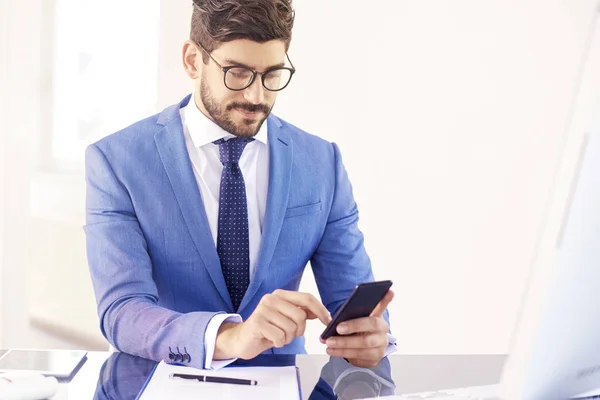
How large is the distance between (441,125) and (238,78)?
1.63m

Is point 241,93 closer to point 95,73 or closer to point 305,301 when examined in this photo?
point 305,301

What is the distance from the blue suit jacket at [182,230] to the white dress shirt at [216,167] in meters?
0.04

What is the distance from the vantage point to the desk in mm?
1272

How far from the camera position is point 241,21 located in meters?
1.98

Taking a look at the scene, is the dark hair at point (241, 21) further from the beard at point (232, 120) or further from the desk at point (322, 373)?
the desk at point (322, 373)

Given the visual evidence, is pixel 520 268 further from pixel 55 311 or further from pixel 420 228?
pixel 55 311

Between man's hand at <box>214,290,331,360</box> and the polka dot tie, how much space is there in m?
0.46

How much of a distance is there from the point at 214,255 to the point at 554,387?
1201mm

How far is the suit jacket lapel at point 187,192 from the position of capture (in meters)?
1.86

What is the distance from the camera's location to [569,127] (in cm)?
67

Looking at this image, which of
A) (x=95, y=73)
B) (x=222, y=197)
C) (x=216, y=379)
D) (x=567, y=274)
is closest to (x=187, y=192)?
(x=222, y=197)

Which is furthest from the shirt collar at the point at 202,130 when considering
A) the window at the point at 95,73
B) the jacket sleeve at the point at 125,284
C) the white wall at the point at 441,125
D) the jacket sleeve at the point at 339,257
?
the window at the point at 95,73

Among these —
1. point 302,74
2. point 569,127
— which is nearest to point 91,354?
point 569,127

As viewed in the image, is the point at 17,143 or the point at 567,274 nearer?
the point at 567,274
